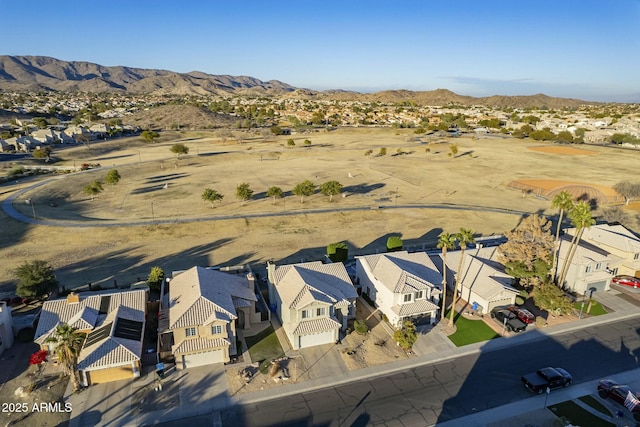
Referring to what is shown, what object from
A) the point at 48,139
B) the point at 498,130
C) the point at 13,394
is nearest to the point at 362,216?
the point at 13,394

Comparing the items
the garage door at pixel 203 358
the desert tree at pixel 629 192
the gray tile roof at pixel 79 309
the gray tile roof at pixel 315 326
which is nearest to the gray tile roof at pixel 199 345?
the garage door at pixel 203 358

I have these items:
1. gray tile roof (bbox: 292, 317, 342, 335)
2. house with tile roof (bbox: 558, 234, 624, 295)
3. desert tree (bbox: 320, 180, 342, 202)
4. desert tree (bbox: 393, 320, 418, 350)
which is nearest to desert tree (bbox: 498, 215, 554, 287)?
house with tile roof (bbox: 558, 234, 624, 295)

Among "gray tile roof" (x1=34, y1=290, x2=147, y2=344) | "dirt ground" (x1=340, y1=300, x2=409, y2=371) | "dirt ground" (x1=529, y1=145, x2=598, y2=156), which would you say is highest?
"dirt ground" (x1=529, y1=145, x2=598, y2=156)

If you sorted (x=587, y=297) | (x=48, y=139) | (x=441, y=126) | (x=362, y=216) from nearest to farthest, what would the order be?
(x=587, y=297) < (x=362, y=216) < (x=48, y=139) < (x=441, y=126)

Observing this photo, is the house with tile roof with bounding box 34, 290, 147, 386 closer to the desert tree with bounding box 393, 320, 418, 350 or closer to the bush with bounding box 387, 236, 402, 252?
the desert tree with bounding box 393, 320, 418, 350

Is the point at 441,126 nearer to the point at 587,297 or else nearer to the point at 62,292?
the point at 587,297

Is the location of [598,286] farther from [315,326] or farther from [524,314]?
[315,326]

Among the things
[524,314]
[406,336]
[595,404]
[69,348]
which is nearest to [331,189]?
[524,314]
